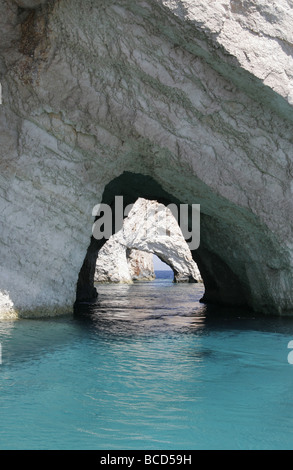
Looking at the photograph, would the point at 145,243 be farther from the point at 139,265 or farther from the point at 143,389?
the point at 143,389

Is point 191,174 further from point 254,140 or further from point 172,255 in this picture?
point 172,255

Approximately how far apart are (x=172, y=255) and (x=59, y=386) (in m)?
32.7

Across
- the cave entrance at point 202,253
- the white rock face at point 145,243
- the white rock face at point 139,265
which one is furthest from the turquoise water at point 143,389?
the white rock face at point 139,265

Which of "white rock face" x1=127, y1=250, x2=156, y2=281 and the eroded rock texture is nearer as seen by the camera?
the eroded rock texture

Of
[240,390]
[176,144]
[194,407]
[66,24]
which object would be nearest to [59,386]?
[194,407]

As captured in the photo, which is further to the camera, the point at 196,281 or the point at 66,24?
the point at 196,281

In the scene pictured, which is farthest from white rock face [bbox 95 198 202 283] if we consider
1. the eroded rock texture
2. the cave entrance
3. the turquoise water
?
the turquoise water

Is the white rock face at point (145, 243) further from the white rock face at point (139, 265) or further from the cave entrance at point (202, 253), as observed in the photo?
the cave entrance at point (202, 253)

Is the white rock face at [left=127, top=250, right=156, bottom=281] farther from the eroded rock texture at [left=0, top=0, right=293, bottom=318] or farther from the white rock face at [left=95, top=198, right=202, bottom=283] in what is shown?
the eroded rock texture at [left=0, top=0, right=293, bottom=318]

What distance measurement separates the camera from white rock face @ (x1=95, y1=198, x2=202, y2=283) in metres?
33.0

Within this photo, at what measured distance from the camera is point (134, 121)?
8.88 metres

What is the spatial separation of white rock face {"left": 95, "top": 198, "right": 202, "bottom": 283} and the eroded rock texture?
73.8ft

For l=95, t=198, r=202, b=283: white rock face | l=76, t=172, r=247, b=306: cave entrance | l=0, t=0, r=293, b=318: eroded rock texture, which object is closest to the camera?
l=0, t=0, r=293, b=318: eroded rock texture

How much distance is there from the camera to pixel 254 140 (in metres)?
8.81
